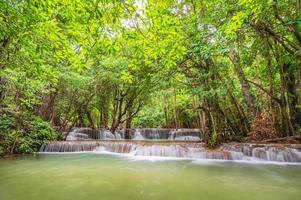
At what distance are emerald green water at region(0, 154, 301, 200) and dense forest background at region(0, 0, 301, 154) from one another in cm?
211

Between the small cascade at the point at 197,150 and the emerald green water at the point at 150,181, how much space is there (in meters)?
0.79

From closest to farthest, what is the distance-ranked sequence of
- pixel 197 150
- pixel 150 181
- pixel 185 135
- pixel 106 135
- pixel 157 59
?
pixel 150 181 < pixel 157 59 < pixel 197 150 < pixel 106 135 < pixel 185 135

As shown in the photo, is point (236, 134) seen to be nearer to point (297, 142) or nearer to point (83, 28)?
point (297, 142)

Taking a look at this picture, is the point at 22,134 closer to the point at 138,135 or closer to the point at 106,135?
the point at 106,135

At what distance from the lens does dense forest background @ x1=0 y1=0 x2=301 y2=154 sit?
3.37 m

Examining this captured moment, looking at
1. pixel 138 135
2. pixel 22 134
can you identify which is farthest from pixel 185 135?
pixel 22 134

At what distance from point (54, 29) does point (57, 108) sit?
39.4ft

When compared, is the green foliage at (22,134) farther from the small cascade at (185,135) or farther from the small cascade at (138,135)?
the small cascade at (185,135)

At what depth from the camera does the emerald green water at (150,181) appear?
450 centimetres

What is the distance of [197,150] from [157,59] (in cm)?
466

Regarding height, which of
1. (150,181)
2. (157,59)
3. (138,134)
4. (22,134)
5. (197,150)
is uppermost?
(157,59)

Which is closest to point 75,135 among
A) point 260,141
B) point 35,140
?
point 35,140

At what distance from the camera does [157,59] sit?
6.02 metres

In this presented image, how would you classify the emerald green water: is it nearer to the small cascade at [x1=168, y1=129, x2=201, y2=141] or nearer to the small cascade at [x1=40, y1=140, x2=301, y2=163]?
the small cascade at [x1=40, y1=140, x2=301, y2=163]
